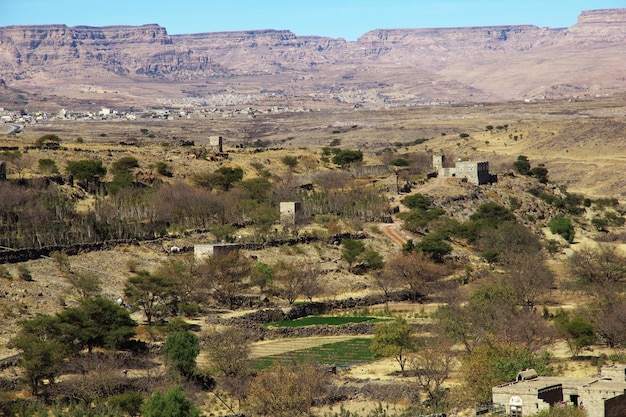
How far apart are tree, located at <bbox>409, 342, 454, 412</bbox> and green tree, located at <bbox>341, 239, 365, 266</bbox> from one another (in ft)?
78.8

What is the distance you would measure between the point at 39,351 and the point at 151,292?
14.5 meters

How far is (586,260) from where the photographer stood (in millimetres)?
67438

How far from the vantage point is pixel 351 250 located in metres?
70.9

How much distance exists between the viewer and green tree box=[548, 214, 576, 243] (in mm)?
87812

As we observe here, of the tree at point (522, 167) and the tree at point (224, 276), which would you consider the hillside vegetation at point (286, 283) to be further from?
the tree at point (522, 167)

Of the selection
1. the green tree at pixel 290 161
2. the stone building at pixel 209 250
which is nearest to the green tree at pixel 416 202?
the green tree at pixel 290 161

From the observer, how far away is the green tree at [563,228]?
87.8m

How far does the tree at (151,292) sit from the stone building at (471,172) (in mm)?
49189

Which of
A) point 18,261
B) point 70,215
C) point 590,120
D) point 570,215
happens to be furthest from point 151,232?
point 590,120

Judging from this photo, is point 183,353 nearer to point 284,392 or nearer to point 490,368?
point 284,392

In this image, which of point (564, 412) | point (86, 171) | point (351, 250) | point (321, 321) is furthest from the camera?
point (86, 171)

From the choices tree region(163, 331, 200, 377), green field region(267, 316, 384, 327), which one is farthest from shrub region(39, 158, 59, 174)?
tree region(163, 331, 200, 377)

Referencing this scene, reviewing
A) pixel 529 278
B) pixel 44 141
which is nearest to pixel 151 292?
pixel 529 278

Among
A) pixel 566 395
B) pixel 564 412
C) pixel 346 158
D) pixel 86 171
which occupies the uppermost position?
pixel 86 171
